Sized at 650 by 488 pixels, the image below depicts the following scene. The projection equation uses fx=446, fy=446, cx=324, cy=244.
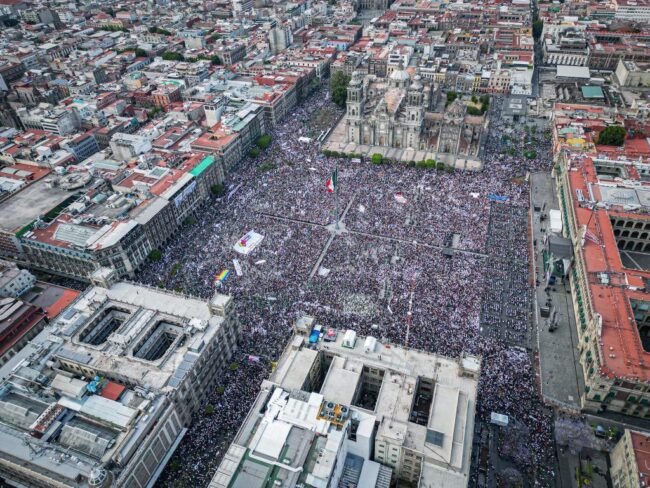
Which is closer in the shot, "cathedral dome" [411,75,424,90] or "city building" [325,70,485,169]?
"city building" [325,70,485,169]

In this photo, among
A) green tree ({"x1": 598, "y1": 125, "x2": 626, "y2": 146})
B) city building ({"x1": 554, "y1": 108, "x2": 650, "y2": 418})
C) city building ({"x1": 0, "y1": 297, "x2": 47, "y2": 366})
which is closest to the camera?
city building ({"x1": 554, "y1": 108, "x2": 650, "y2": 418})

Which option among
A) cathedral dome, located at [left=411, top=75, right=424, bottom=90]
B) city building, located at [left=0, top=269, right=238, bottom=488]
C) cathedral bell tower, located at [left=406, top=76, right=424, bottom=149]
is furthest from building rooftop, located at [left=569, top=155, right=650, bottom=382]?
city building, located at [left=0, top=269, right=238, bottom=488]

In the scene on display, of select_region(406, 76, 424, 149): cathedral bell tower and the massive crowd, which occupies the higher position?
select_region(406, 76, 424, 149): cathedral bell tower

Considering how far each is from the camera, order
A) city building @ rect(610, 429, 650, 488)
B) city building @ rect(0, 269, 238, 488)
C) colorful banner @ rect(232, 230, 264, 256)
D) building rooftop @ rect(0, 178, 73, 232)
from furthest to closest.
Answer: building rooftop @ rect(0, 178, 73, 232), colorful banner @ rect(232, 230, 264, 256), city building @ rect(0, 269, 238, 488), city building @ rect(610, 429, 650, 488)

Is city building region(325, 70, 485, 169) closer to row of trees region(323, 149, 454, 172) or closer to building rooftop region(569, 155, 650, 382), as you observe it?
row of trees region(323, 149, 454, 172)

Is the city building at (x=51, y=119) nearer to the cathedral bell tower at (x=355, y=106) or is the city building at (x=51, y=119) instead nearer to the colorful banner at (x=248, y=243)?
the colorful banner at (x=248, y=243)

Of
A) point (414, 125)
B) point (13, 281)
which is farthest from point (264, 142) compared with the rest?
point (13, 281)

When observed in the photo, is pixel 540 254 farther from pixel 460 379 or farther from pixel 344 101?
pixel 344 101
